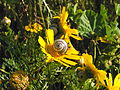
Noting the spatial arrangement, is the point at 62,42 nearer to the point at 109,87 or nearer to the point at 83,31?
the point at 109,87

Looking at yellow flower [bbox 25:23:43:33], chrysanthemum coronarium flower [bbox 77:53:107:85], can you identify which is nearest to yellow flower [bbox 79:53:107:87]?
chrysanthemum coronarium flower [bbox 77:53:107:85]

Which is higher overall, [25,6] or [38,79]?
[25,6]

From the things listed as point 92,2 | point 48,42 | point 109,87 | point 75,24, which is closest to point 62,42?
point 48,42

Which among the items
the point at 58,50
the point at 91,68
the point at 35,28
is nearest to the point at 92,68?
the point at 91,68

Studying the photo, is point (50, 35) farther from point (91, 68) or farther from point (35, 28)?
point (35, 28)

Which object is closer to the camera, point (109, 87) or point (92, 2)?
point (109, 87)

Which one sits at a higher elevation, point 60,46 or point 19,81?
point 60,46

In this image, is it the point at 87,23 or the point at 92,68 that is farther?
the point at 87,23
